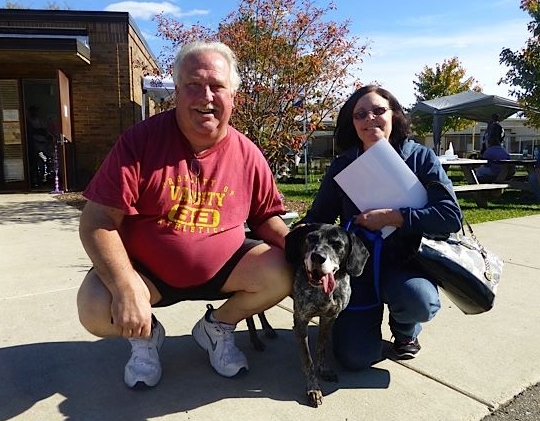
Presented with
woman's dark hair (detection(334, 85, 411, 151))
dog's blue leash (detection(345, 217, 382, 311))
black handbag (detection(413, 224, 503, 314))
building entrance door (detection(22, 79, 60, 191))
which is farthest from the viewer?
building entrance door (detection(22, 79, 60, 191))

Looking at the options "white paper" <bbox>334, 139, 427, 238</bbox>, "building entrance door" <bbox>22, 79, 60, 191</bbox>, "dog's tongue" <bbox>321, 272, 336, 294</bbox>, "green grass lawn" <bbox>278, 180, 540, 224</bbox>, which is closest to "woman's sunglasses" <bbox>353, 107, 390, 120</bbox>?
"white paper" <bbox>334, 139, 427, 238</bbox>

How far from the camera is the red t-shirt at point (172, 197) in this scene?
2.21 metres

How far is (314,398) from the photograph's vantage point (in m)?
2.23

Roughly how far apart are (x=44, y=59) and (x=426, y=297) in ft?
34.6

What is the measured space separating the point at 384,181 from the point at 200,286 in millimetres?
1069

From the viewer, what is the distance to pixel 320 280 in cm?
213

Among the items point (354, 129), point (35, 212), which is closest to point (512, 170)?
point (35, 212)

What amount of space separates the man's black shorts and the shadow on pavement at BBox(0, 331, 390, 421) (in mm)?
393

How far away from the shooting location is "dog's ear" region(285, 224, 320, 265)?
89.7 inches

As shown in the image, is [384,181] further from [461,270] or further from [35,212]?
[35,212]

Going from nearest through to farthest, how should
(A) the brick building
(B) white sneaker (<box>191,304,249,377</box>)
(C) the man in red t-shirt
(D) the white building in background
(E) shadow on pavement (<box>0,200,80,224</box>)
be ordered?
(C) the man in red t-shirt → (B) white sneaker (<box>191,304,249,377</box>) → (E) shadow on pavement (<box>0,200,80,224</box>) → (A) the brick building → (D) the white building in background

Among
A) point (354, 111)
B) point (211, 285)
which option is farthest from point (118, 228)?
point (354, 111)

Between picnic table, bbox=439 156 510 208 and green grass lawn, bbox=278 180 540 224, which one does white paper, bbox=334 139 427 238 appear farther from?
picnic table, bbox=439 156 510 208

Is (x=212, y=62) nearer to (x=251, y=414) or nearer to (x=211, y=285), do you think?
(x=211, y=285)
